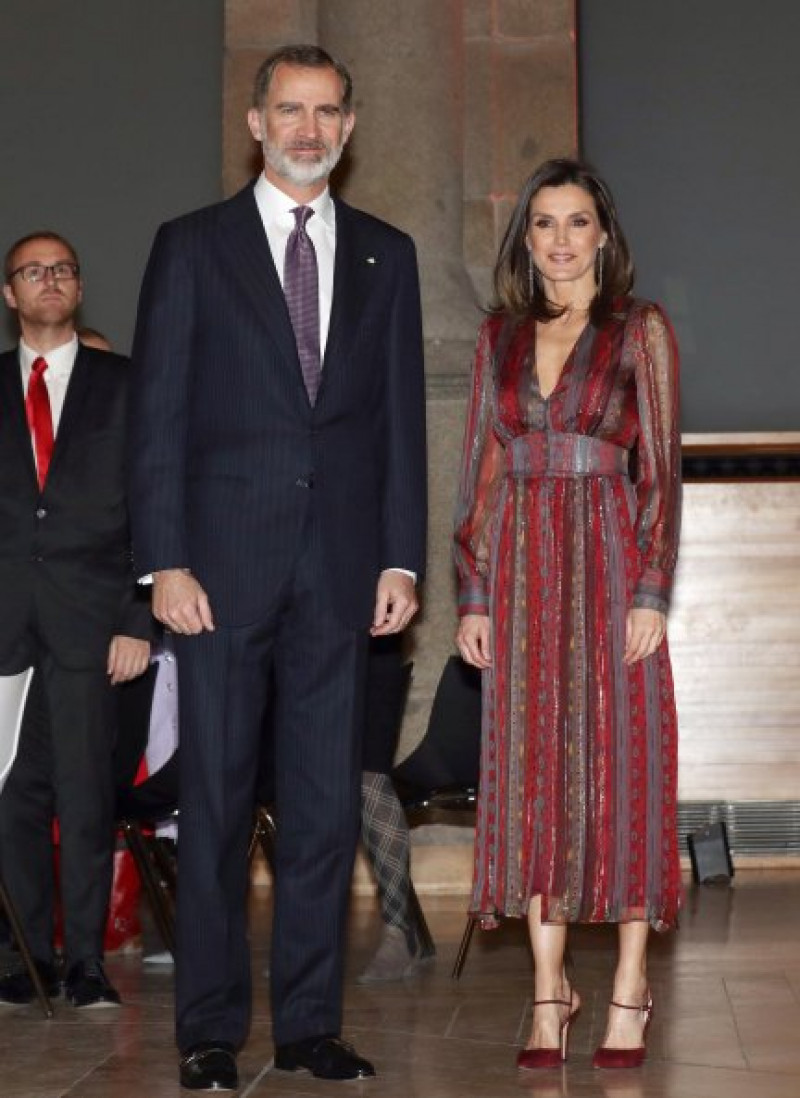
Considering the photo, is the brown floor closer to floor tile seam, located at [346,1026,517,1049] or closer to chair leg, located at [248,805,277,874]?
floor tile seam, located at [346,1026,517,1049]

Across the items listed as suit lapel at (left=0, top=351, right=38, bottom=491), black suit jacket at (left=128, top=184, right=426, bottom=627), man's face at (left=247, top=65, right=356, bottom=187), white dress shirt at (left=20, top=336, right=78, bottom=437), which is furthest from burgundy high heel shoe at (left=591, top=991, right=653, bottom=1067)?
white dress shirt at (left=20, top=336, right=78, bottom=437)

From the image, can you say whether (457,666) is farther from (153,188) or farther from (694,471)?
(153,188)

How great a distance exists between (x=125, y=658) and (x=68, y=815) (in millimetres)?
402

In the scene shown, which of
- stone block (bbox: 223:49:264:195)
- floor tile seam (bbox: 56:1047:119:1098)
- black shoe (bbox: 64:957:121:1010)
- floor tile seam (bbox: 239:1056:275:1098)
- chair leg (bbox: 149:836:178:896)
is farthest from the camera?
stone block (bbox: 223:49:264:195)

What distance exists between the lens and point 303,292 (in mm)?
4250

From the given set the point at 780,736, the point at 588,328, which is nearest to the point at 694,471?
the point at 780,736

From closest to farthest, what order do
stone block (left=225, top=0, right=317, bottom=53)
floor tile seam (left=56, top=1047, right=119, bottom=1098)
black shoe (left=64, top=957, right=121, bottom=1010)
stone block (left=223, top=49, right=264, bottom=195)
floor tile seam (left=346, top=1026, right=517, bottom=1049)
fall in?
floor tile seam (left=56, top=1047, right=119, bottom=1098), floor tile seam (left=346, top=1026, right=517, bottom=1049), black shoe (left=64, top=957, right=121, bottom=1010), stone block (left=223, top=49, right=264, bottom=195), stone block (left=225, top=0, right=317, bottom=53)

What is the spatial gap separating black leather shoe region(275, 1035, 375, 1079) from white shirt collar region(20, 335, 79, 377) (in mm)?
2010

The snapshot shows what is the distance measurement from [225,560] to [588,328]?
887mm

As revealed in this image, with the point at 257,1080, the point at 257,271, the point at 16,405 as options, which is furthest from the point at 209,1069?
the point at 16,405

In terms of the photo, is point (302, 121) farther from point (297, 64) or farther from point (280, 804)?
point (280, 804)

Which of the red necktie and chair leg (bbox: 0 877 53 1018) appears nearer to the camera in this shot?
chair leg (bbox: 0 877 53 1018)

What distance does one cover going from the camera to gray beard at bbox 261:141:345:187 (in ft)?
13.7

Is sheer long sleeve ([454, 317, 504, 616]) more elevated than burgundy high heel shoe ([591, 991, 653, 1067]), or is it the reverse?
sheer long sleeve ([454, 317, 504, 616])
